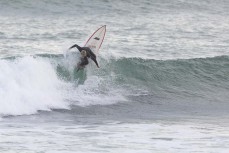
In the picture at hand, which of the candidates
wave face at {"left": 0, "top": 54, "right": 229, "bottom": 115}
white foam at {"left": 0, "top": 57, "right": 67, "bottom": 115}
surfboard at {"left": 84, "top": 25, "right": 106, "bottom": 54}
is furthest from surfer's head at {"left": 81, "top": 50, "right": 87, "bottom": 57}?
surfboard at {"left": 84, "top": 25, "right": 106, "bottom": 54}

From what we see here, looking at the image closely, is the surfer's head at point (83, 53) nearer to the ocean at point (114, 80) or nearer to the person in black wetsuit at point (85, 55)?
the person in black wetsuit at point (85, 55)

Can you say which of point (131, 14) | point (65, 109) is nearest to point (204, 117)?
point (65, 109)

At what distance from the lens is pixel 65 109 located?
16531 millimetres

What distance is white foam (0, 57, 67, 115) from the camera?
15.9m

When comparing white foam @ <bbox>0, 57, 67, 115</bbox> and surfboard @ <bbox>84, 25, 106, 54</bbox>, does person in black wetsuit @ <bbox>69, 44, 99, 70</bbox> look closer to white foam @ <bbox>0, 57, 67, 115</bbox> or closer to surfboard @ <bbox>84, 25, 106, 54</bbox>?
white foam @ <bbox>0, 57, 67, 115</bbox>

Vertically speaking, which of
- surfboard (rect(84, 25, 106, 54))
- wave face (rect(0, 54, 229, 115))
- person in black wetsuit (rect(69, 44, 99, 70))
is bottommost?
wave face (rect(0, 54, 229, 115))

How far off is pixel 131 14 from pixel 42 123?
1774 cm

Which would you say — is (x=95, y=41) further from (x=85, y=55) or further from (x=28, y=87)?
(x=28, y=87)

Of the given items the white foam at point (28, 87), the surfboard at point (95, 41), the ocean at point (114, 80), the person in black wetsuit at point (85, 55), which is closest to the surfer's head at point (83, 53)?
the person in black wetsuit at point (85, 55)

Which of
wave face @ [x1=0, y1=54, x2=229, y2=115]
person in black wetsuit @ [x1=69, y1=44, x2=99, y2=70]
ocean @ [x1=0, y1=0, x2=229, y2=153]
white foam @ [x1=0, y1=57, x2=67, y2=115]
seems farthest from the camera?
person in black wetsuit @ [x1=69, y1=44, x2=99, y2=70]

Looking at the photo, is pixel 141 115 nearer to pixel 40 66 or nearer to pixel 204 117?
pixel 204 117

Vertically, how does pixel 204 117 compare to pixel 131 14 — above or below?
below

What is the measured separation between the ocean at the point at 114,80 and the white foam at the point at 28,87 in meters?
0.03

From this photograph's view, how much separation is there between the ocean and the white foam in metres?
0.03
